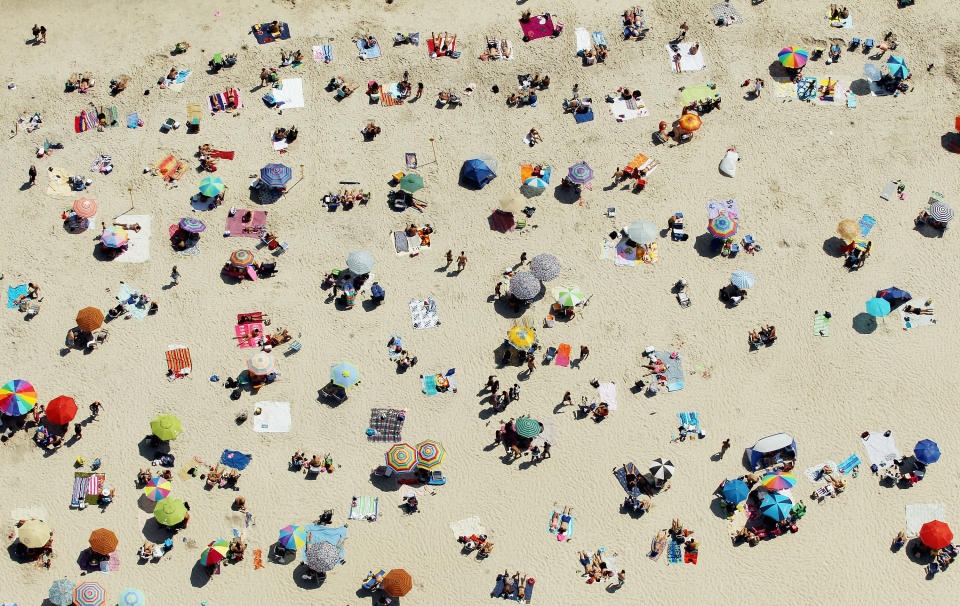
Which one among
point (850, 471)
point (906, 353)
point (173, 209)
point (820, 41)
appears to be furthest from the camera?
point (820, 41)

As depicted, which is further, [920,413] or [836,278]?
[836,278]

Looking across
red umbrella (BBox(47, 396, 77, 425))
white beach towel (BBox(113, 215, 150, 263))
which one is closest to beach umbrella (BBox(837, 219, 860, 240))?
white beach towel (BBox(113, 215, 150, 263))

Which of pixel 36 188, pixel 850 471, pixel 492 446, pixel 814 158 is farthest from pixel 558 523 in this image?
pixel 36 188

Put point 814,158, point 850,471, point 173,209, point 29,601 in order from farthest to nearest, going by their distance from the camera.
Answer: point 814,158 → point 173,209 → point 850,471 → point 29,601

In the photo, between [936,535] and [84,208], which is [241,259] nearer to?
[84,208]

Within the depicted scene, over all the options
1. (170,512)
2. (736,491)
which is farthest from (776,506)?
(170,512)

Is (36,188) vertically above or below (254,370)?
above

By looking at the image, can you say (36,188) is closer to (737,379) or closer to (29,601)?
(29,601)
